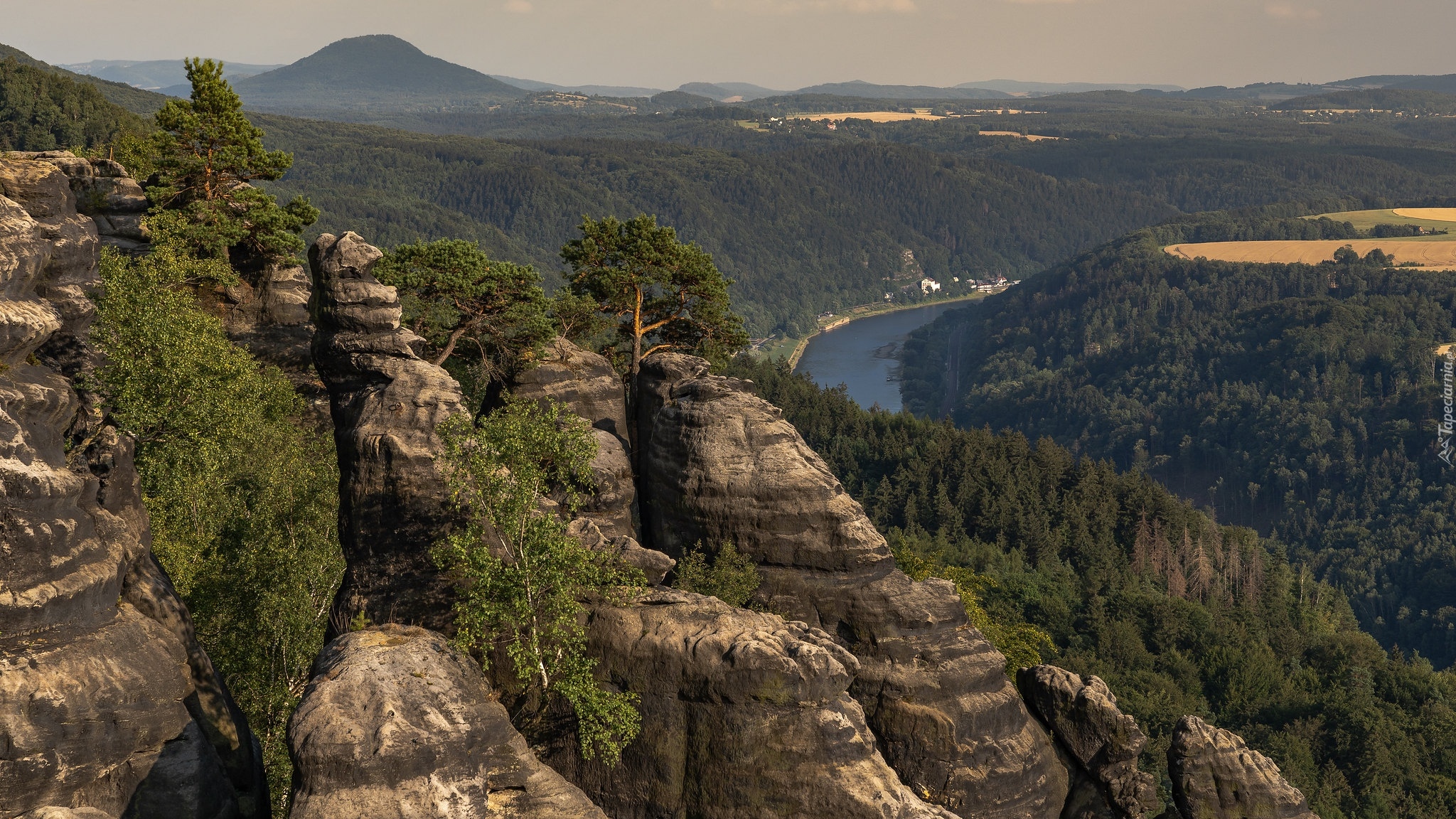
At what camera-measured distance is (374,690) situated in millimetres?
25797

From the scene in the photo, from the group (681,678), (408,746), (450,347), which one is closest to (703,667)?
(681,678)

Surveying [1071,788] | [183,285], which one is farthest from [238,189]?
[1071,788]

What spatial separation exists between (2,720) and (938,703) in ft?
88.0

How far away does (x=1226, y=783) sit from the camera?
126 feet

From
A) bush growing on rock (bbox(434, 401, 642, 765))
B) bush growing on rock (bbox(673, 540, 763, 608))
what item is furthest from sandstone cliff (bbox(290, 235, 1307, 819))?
bush growing on rock (bbox(434, 401, 642, 765))

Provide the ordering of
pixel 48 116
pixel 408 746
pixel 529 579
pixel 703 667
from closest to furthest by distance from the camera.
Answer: pixel 408 746, pixel 529 579, pixel 703 667, pixel 48 116

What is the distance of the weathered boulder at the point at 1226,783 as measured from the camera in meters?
38.0

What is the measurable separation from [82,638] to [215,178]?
4012 cm

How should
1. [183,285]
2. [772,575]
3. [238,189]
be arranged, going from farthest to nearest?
[238,189] < [183,285] < [772,575]

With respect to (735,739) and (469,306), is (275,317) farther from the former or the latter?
(735,739)

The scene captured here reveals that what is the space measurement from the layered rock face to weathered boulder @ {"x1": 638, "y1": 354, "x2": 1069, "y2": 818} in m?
17.5

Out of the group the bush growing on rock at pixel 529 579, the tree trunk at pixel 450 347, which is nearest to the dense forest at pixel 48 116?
the tree trunk at pixel 450 347

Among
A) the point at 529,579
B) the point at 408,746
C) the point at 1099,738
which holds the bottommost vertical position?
the point at 1099,738

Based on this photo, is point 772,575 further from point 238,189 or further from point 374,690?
point 238,189
